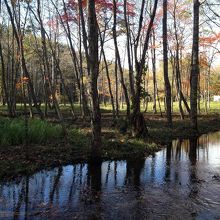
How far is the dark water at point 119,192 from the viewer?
607cm

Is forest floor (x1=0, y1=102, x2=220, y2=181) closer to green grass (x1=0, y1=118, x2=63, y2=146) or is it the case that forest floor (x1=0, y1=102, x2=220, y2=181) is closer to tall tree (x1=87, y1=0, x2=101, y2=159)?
green grass (x1=0, y1=118, x2=63, y2=146)

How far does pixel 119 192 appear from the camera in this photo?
7.45 metres

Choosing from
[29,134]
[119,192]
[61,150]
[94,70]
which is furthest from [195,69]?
[119,192]

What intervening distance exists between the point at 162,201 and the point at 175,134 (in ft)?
35.6

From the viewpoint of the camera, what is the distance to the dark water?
6070 millimetres

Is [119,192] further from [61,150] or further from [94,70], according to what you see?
[61,150]

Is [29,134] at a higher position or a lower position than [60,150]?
higher

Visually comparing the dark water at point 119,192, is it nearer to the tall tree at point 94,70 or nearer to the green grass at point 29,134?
the tall tree at point 94,70

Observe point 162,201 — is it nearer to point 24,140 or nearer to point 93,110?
point 93,110

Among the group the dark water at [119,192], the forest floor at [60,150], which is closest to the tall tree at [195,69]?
the forest floor at [60,150]

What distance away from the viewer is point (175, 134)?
17297 mm

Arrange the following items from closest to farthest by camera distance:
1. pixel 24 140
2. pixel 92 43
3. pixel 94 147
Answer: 1. pixel 92 43
2. pixel 94 147
3. pixel 24 140

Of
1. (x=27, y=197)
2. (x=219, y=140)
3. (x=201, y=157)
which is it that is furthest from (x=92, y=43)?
(x=219, y=140)

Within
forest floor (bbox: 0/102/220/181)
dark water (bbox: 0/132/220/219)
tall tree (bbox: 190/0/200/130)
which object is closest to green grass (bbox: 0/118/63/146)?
forest floor (bbox: 0/102/220/181)
